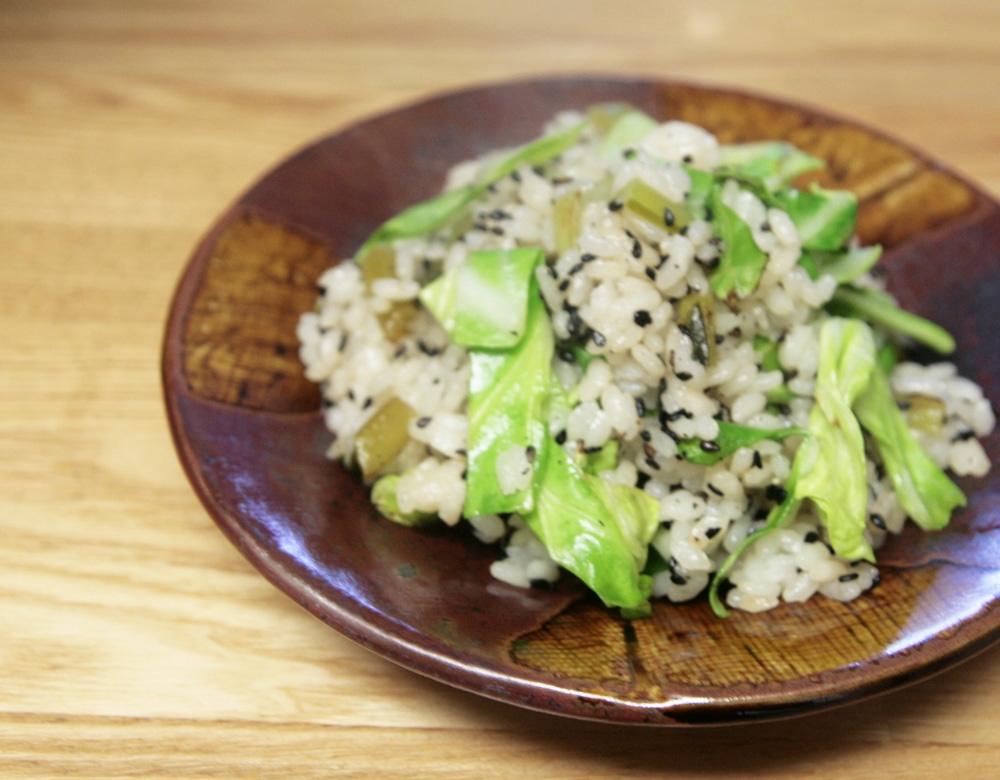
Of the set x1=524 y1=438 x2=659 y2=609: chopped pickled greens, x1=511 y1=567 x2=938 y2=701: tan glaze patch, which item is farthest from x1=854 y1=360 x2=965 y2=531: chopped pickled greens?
x1=524 y1=438 x2=659 y2=609: chopped pickled greens

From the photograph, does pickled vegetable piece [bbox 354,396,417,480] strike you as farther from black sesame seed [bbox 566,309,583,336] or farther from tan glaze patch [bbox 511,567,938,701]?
tan glaze patch [bbox 511,567,938,701]

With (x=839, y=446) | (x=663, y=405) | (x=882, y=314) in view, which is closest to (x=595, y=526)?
(x=663, y=405)

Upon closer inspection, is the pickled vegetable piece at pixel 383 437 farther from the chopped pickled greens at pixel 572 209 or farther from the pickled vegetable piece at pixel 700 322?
the pickled vegetable piece at pixel 700 322

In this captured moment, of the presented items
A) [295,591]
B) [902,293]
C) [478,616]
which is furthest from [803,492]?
[295,591]

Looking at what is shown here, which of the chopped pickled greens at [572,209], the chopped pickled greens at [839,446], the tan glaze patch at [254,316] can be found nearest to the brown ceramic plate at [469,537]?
the tan glaze patch at [254,316]

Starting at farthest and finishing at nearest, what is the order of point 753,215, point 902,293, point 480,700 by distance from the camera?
point 902,293
point 753,215
point 480,700

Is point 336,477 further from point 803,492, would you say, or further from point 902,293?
point 902,293
